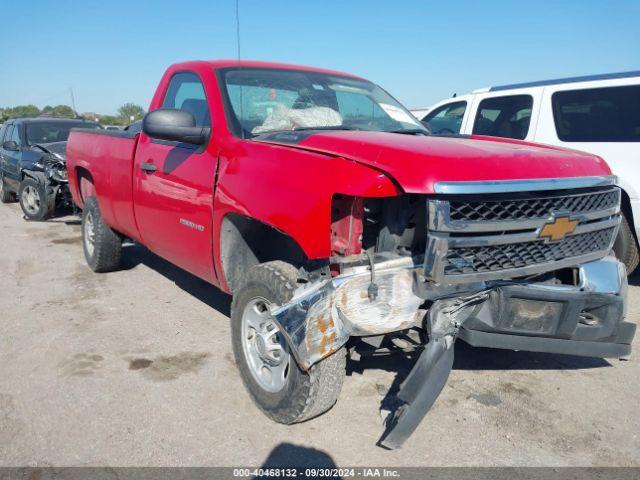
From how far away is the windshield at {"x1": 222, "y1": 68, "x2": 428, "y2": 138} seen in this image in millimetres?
3518

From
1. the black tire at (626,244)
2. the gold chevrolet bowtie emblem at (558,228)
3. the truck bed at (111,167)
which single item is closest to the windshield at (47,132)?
the truck bed at (111,167)

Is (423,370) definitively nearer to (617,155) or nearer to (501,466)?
(501,466)

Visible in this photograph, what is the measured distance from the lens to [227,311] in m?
4.59

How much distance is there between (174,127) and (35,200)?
6.77 m

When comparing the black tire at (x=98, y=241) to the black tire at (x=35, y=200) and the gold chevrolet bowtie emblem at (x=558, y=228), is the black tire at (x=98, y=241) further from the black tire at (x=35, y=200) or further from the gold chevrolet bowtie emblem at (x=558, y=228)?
the gold chevrolet bowtie emblem at (x=558, y=228)

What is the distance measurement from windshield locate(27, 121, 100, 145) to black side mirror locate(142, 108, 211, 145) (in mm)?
7367

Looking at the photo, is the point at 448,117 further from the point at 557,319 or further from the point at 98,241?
the point at 557,319

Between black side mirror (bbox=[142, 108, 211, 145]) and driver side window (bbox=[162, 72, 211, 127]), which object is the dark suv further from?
black side mirror (bbox=[142, 108, 211, 145])

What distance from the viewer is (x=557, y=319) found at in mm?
2652

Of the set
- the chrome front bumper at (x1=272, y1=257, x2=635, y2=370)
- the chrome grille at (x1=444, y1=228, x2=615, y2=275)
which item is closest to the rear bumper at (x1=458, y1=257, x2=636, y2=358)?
the chrome front bumper at (x1=272, y1=257, x2=635, y2=370)

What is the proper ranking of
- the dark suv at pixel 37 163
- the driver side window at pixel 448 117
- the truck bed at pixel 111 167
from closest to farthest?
the truck bed at pixel 111 167
the driver side window at pixel 448 117
the dark suv at pixel 37 163

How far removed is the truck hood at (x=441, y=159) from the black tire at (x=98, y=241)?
3.13 metres

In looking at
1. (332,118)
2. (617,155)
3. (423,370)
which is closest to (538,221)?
(423,370)

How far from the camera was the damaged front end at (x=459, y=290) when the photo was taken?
240 cm
